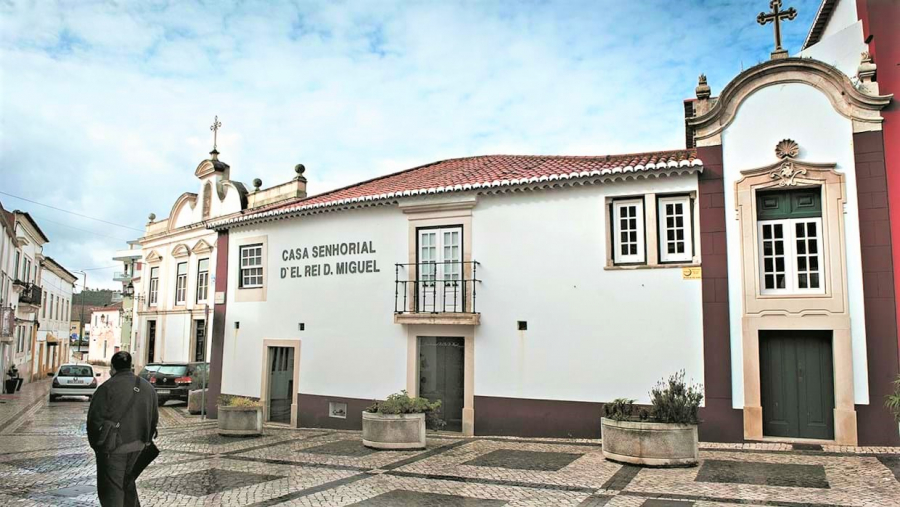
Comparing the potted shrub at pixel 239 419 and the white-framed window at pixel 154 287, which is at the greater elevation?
the white-framed window at pixel 154 287

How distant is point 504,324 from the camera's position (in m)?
13.0

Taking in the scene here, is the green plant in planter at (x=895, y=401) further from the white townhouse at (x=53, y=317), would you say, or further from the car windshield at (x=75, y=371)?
the white townhouse at (x=53, y=317)

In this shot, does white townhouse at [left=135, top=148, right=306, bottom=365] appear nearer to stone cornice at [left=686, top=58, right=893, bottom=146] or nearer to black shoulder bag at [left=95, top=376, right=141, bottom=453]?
stone cornice at [left=686, top=58, right=893, bottom=146]

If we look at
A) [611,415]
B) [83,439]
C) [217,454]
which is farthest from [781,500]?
[83,439]

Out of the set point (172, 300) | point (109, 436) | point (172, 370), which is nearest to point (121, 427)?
point (109, 436)

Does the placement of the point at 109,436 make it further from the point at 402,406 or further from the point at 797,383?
the point at 797,383

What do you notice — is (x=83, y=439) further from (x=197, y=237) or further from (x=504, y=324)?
(x=197, y=237)

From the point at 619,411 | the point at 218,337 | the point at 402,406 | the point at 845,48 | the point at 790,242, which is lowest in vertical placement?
the point at 402,406

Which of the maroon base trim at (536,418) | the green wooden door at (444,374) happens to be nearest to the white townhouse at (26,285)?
the green wooden door at (444,374)

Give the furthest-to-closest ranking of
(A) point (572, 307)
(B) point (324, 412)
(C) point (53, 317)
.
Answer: (C) point (53, 317), (B) point (324, 412), (A) point (572, 307)

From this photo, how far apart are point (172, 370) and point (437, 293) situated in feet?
34.5

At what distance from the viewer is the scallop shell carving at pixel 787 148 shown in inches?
437

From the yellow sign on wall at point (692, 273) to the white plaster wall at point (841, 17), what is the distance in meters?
5.29

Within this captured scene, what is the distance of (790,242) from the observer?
11188 millimetres
